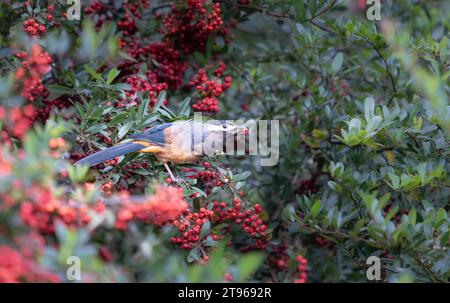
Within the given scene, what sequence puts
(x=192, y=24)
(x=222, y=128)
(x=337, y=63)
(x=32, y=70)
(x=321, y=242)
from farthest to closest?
(x=337, y=63) < (x=321, y=242) < (x=192, y=24) < (x=222, y=128) < (x=32, y=70)

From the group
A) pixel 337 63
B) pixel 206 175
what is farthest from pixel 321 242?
pixel 337 63

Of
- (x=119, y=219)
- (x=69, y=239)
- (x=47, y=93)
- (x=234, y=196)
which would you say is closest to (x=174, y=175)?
(x=234, y=196)

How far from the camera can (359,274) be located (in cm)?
394

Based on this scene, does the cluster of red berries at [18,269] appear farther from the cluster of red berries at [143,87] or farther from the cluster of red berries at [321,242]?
the cluster of red berries at [321,242]

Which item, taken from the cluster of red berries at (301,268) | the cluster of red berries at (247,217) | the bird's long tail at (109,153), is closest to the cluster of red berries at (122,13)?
the bird's long tail at (109,153)

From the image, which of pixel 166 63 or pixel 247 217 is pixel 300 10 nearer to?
pixel 166 63

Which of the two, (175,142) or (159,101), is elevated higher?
(159,101)

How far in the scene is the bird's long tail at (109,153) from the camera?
10.0 ft

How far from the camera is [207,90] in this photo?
4.01m

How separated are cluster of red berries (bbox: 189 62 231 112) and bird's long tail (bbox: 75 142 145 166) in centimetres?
81

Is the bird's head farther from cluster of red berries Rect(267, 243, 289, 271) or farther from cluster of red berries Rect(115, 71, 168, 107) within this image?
cluster of red berries Rect(267, 243, 289, 271)

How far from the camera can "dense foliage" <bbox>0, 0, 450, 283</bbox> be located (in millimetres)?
2008

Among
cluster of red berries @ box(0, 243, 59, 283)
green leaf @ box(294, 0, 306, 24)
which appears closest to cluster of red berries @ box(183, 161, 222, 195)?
green leaf @ box(294, 0, 306, 24)

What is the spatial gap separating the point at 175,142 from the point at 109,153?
0.45 m
